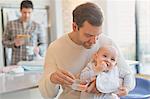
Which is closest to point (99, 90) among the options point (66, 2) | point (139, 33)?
point (139, 33)

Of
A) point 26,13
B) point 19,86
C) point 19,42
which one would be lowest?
point 19,86

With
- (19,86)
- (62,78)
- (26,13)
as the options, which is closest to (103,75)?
(62,78)

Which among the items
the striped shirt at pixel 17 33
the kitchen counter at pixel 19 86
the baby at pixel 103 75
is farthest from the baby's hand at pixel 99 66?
the striped shirt at pixel 17 33

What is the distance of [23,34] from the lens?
302cm

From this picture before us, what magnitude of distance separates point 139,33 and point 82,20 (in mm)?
2311

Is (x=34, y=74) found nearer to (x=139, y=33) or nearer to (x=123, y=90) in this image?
(x=123, y=90)

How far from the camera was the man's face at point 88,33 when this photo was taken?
3.87 ft

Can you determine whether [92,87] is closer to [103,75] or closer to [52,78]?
[103,75]

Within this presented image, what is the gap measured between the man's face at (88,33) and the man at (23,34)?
1.62 metres

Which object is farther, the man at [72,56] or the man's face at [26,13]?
the man's face at [26,13]

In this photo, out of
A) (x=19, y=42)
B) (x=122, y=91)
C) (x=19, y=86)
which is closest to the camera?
(x=122, y=91)

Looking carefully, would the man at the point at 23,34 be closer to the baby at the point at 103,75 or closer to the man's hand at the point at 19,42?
the man's hand at the point at 19,42

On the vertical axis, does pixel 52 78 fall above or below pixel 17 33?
below

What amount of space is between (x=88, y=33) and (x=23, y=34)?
76.6 inches
